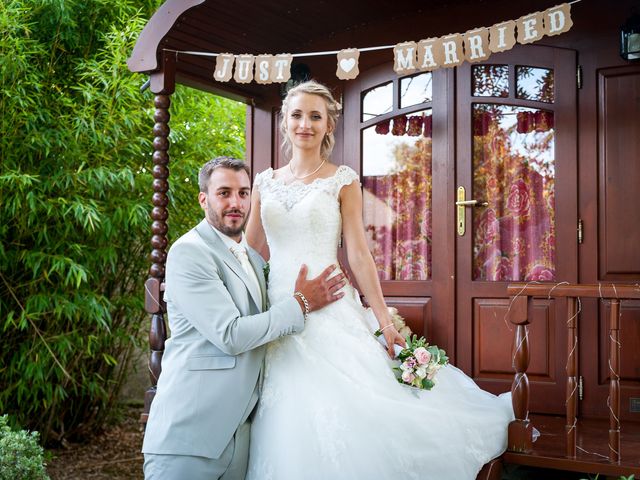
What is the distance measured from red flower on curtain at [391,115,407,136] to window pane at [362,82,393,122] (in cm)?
10

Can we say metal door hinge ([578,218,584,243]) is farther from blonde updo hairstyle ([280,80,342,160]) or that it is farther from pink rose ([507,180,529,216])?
blonde updo hairstyle ([280,80,342,160])

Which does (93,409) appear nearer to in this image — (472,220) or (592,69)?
(472,220)

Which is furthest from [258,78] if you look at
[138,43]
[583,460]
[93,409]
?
[93,409]

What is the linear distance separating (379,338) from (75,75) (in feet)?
14.2

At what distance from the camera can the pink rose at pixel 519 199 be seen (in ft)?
16.6

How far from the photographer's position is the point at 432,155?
17.5ft

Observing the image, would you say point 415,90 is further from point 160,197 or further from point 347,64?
point 160,197

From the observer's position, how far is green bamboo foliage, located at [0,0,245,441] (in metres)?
5.86

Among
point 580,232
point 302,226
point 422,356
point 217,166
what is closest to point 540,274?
point 580,232

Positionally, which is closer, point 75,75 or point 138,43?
point 138,43

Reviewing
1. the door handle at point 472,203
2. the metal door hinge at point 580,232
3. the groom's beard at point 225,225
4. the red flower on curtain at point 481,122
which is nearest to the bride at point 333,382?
the groom's beard at point 225,225

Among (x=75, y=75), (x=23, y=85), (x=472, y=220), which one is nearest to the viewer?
(x=472, y=220)

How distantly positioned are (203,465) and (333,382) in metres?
0.62

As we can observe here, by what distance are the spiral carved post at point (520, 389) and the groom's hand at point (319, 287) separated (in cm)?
93
